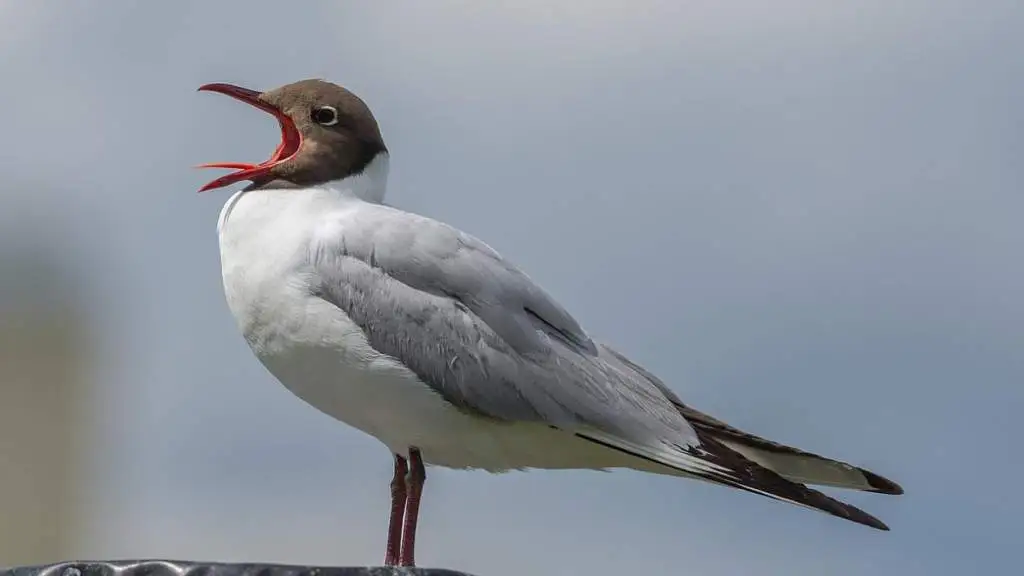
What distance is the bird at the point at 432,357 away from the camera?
489cm

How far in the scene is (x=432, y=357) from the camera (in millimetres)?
4941

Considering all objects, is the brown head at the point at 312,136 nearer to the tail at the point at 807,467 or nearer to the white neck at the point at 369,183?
the white neck at the point at 369,183

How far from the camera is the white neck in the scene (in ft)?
17.6

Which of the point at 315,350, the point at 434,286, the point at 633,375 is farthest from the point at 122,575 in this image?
the point at 633,375

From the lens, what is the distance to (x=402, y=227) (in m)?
5.13

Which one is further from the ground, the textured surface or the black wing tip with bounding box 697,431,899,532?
the black wing tip with bounding box 697,431,899,532

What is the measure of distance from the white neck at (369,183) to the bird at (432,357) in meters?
0.01

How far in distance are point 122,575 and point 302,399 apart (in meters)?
1.10

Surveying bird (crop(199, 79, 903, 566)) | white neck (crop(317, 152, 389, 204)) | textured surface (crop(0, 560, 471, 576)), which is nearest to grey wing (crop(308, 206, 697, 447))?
bird (crop(199, 79, 903, 566))

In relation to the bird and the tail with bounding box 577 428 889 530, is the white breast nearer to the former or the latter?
the bird

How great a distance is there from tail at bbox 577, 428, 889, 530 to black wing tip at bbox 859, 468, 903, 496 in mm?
357

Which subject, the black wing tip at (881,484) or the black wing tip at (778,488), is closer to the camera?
the black wing tip at (778,488)

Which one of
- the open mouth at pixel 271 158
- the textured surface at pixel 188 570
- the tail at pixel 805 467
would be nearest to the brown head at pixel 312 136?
the open mouth at pixel 271 158

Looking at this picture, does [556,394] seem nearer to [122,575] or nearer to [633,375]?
[633,375]
